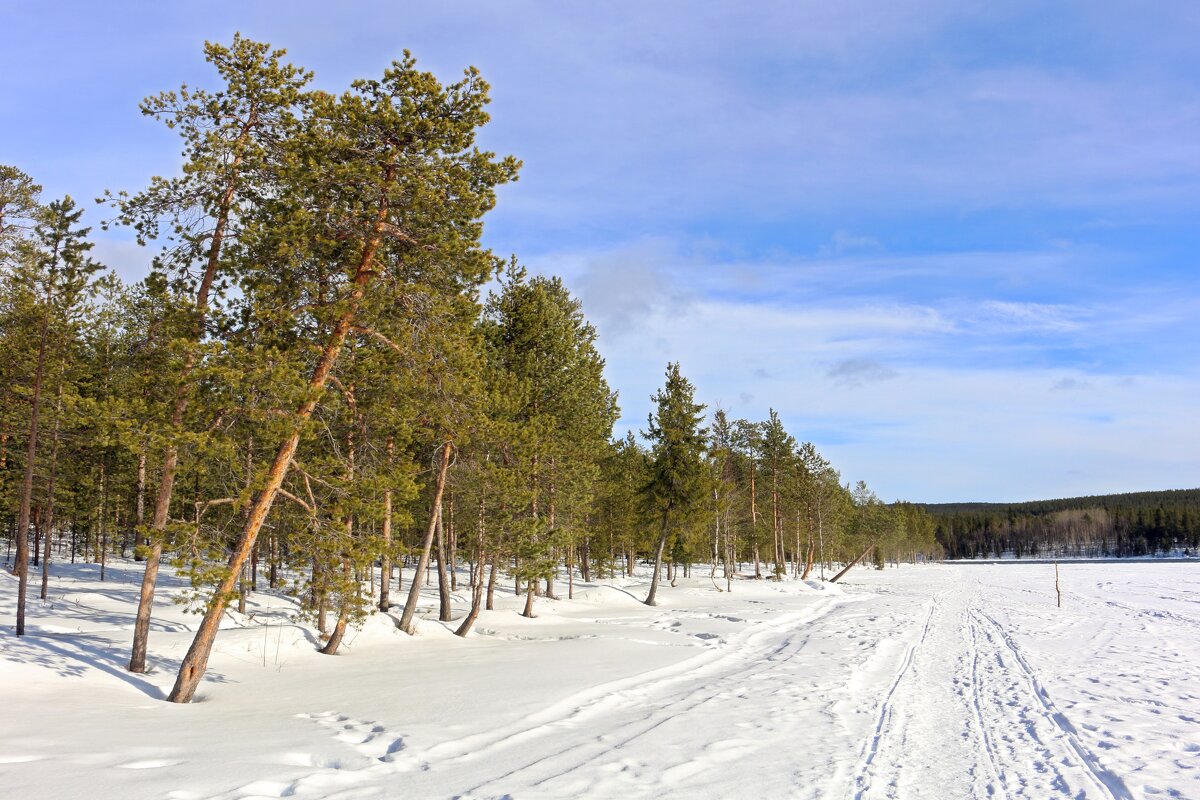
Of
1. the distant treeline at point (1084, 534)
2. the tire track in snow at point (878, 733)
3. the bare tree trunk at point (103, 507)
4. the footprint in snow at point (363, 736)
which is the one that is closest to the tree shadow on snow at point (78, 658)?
the footprint in snow at point (363, 736)

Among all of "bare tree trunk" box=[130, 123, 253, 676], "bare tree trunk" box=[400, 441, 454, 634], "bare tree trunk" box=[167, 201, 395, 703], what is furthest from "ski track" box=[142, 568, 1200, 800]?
"bare tree trunk" box=[400, 441, 454, 634]

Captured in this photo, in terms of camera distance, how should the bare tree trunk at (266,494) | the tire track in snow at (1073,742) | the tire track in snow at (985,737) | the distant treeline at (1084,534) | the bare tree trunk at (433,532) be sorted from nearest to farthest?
1. the tire track in snow at (1073,742)
2. the tire track in snow at (985,737)
3. the bare tree trunk at (266,494)
4. the bare tree trunk at (433,532)
5. the distant treeline at (1084,534)

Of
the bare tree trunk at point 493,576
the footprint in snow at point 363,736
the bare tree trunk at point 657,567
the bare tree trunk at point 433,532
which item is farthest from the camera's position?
the bare tree trunk at point 657,567

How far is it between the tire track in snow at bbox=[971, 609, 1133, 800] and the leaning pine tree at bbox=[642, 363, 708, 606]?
2088 centimetres

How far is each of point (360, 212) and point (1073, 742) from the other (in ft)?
41.1

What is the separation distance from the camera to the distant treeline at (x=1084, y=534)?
158m

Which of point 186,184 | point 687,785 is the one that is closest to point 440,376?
point 186,184

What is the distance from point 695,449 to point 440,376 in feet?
83.2

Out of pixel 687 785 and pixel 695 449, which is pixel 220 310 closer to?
pixel 687 785

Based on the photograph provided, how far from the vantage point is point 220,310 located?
38.0ft

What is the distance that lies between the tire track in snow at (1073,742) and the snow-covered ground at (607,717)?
4 cm

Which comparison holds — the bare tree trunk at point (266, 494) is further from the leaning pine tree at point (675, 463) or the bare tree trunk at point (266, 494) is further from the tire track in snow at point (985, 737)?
the leaning pine tree at point (675, 463)

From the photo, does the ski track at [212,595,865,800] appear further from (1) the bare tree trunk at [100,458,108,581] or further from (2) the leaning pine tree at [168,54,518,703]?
(1) the bare tree trunk at [100,458,108,581]

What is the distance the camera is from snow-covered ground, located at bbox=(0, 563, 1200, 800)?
22.2ft
